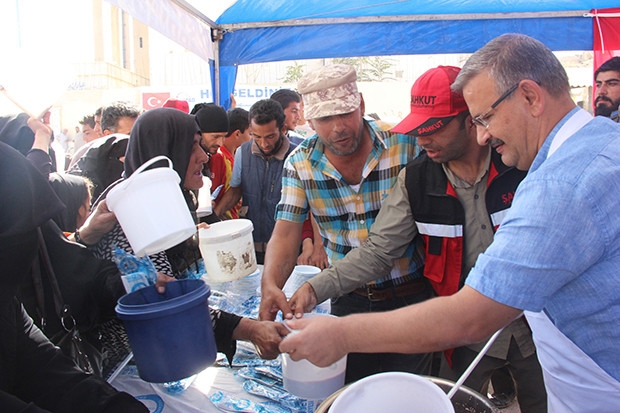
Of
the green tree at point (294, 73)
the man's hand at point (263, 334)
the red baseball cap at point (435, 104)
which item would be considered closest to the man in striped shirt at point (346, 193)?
the man's hand at point (263, 334)

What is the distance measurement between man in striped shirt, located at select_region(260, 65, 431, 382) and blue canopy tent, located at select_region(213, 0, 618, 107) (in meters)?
2.61

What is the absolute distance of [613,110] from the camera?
3936mm

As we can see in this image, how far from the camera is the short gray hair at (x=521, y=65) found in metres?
1.13

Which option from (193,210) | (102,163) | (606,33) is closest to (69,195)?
(193,210)

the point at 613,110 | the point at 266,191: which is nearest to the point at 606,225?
the point at 266,191

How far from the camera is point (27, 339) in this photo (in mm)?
1392

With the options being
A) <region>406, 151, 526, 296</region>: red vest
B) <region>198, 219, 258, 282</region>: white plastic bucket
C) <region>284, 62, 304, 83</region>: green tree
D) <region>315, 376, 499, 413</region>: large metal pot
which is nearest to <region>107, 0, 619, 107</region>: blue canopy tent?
<region>198, 219, 258, 282</region>: white plastic bucket

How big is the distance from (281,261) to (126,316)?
92 centimetres

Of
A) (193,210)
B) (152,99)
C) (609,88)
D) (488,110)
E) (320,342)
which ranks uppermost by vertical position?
(152,99)

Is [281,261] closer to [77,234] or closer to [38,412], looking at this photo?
[77,234]

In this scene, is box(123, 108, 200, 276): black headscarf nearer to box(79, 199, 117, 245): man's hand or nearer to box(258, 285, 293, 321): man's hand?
box(79, 199, 117, 245): man's hand

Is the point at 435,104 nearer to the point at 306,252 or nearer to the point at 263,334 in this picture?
the point at 263,334

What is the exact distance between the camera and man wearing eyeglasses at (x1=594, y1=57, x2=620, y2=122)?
12.9 ft

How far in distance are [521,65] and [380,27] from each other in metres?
3.66
